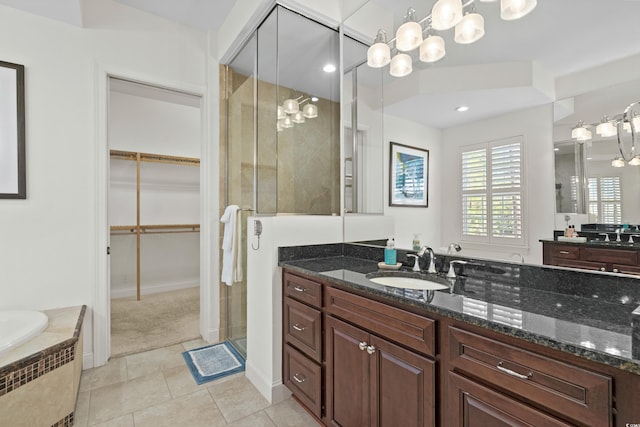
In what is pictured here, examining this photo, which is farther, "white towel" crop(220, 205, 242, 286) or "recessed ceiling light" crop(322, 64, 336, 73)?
"white towel" crop(220, 205, 242, 286)

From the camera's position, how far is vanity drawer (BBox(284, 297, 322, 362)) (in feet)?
5.47

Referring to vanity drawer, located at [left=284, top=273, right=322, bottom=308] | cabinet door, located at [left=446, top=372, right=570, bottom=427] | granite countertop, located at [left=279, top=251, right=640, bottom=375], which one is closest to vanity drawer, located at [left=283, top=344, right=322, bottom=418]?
vanity drawer, located at [left=284, top=273, right=322, bottom=308]

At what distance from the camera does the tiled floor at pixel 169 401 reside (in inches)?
69.7

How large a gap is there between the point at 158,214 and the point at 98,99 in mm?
2283

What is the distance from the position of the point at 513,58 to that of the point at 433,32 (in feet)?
1.64

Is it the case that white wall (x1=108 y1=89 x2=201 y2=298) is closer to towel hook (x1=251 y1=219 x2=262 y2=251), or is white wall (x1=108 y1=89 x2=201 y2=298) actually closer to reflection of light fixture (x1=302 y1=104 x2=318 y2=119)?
reflection of light fixture (x1=302 y1=104 x2=318 y2=119)

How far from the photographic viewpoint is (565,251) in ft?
4.12

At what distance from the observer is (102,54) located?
2.42 m

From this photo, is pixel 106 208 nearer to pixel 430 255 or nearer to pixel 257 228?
pixel 257 228

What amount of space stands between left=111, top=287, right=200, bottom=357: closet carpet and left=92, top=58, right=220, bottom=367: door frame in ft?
A: 0.78

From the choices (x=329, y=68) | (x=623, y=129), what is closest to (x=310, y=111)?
(x=329, y=68)

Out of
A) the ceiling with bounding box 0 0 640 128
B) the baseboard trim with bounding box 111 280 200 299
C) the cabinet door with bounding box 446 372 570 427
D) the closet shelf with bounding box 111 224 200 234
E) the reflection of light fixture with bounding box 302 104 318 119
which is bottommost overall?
the baseboard trim with bounding box 111 280 200 299

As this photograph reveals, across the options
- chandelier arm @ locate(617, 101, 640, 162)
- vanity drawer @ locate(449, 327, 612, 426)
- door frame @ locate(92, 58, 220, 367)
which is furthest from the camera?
door frame @ locate(92, 58, 220, 367)

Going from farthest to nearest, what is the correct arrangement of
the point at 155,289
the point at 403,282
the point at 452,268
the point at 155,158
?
the point at 155,289 → the point at 155,158 → the point at 403,282 → the point at 452,268
